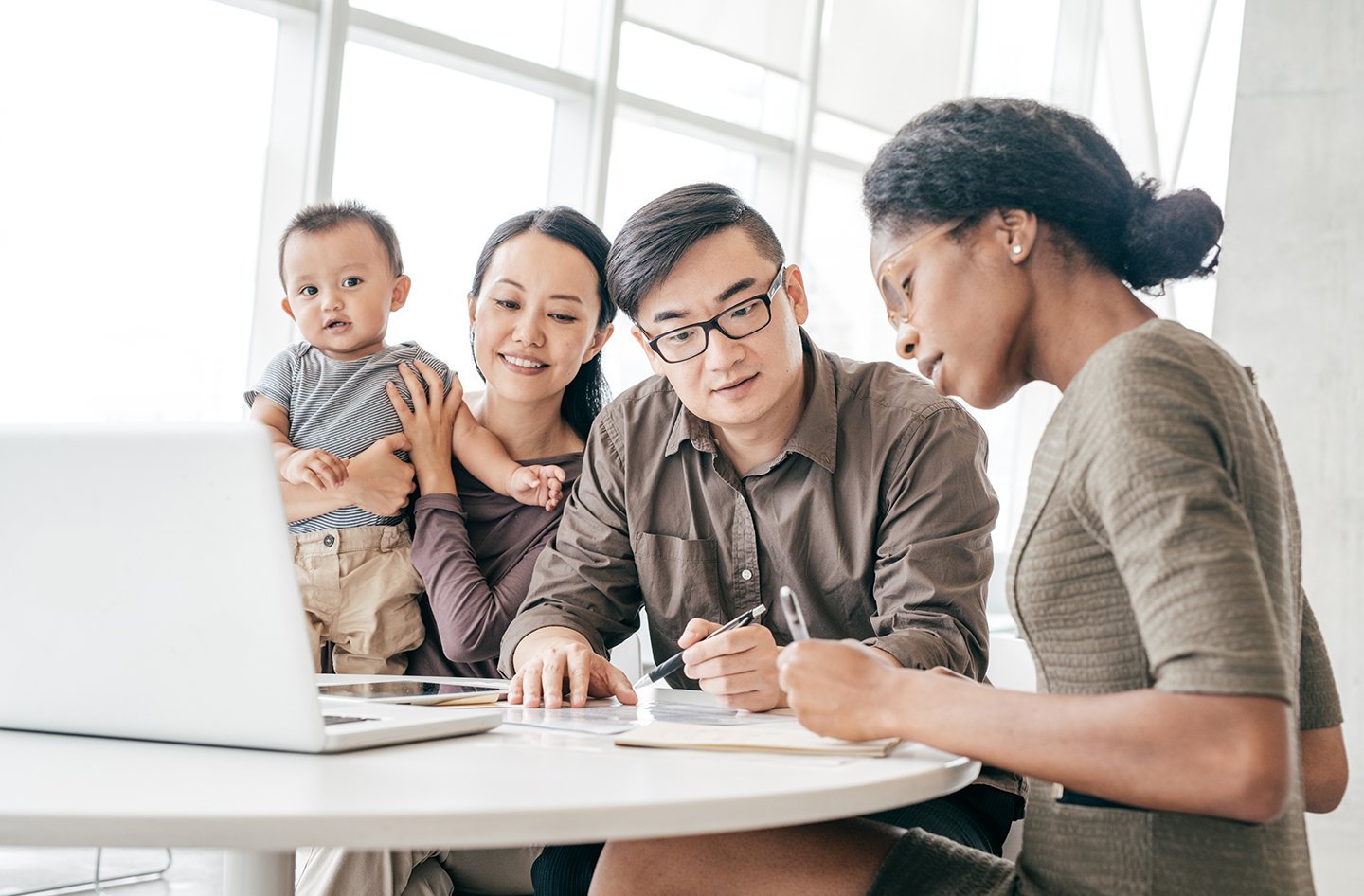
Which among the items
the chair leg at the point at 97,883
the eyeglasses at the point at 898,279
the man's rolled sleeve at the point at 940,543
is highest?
the eyeglasses at the point at 898,279

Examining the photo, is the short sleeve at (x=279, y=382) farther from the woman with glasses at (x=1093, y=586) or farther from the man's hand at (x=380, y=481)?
the woman with glasses at (x=1093, y=586)

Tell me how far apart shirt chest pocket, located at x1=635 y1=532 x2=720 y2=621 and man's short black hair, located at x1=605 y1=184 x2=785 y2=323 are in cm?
36

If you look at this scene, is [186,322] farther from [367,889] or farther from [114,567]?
[114,567]

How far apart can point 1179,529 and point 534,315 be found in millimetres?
1538

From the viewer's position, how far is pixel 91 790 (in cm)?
89

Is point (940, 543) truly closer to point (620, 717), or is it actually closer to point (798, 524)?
point (798, 524)

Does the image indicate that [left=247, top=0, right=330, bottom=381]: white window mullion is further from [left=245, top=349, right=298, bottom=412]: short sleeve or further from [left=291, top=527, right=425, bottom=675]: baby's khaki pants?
[left=291, top=527, right=425, bottom=675]: baby's khaki pants

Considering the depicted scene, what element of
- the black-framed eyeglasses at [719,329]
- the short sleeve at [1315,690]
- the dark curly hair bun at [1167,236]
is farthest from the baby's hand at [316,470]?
the short sleeve at [1315,690]

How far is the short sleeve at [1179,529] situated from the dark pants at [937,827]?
1.88ft

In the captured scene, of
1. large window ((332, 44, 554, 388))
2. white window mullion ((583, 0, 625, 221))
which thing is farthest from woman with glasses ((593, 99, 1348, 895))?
white window mullion ((583, 0, 625, 221))

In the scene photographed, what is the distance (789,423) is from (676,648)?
0.41 m

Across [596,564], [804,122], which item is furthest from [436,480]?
[804,122]

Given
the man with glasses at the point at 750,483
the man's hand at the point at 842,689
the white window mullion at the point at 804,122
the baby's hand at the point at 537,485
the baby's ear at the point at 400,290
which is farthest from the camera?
the white window mullion at the point at 804,122

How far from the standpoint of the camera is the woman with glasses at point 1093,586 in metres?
0.94
